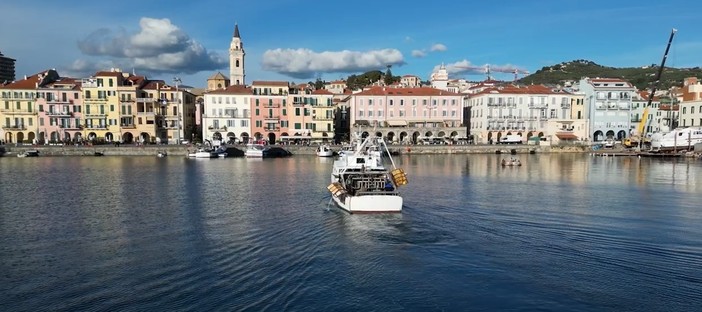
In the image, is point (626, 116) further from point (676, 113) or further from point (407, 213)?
point (407, 213)

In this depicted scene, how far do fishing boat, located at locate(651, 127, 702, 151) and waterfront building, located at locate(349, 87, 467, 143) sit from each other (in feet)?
115

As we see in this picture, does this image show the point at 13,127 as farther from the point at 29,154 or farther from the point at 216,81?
the point at 216,81

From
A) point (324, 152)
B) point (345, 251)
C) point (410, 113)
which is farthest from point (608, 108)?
point (345, 251)

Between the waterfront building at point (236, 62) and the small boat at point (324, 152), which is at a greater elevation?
the waterfront building at point (236, 62)

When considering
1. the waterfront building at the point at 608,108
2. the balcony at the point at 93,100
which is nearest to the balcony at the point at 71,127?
the balcony at the point at 93,100

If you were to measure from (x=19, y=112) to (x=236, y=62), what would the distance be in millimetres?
47793

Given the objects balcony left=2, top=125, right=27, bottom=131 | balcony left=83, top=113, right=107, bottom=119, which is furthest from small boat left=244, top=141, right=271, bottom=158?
balcony left=2, top=125, right=27, bottom=131

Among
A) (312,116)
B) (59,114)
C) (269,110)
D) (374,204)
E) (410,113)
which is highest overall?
(269,110)

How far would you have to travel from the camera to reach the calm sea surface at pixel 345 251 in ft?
51.7

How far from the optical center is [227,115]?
97750 millimetres

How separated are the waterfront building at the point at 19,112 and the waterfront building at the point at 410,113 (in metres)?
59.8

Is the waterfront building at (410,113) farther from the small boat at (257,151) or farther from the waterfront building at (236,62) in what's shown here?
the waterfront building at (236,62)

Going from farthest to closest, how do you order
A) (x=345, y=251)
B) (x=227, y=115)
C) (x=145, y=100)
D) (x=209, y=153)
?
1. (x=227, y=115)
2. (x=145, y=100)
3. (x=209, y=153)
4. (x=345, y=251)

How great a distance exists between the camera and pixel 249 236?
77.3ft
